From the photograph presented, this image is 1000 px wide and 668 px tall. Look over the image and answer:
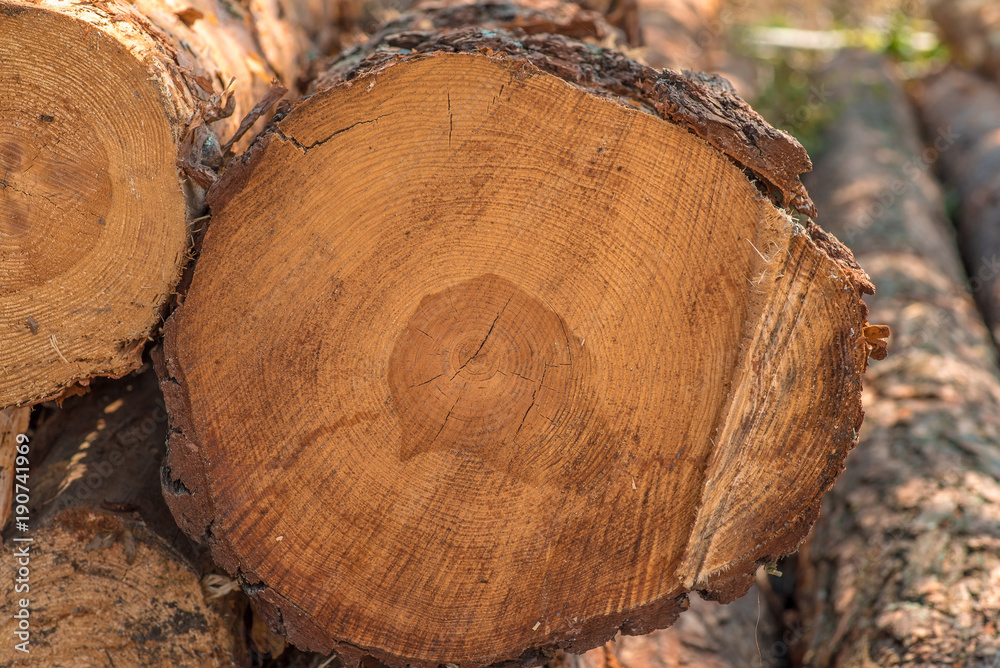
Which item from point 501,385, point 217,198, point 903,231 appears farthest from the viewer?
point 903,231

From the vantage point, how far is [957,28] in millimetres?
6570

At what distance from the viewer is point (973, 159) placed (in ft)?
15.9

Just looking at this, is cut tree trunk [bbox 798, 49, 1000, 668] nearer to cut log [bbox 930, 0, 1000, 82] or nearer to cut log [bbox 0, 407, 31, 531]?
cut log [bbox 0, 407, 31, 531]

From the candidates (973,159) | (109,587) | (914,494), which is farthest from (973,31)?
(109,587)

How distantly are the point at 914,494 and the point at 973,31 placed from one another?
587cm

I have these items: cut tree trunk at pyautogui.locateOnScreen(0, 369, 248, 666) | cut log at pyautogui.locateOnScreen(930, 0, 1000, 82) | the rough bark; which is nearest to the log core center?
cut tree trunk at pyautogui.locateOnScreen(0, 369, 248, 666)

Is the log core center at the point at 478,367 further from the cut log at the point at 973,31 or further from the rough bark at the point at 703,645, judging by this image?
the cut log at the point at 973,31

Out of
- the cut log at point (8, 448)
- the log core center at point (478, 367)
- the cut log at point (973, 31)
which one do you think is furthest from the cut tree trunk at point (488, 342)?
the cut log at point (973, 31)

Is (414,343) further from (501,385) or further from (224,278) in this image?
(224,278)

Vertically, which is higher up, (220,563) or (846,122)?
(220,563)

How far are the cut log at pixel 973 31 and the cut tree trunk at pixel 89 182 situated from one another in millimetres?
6781

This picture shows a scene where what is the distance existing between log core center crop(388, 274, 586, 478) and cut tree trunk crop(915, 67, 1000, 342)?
3.23m

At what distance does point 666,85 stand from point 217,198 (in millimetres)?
1033

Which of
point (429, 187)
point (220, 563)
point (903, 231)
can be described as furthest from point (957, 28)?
point (220, 563)
